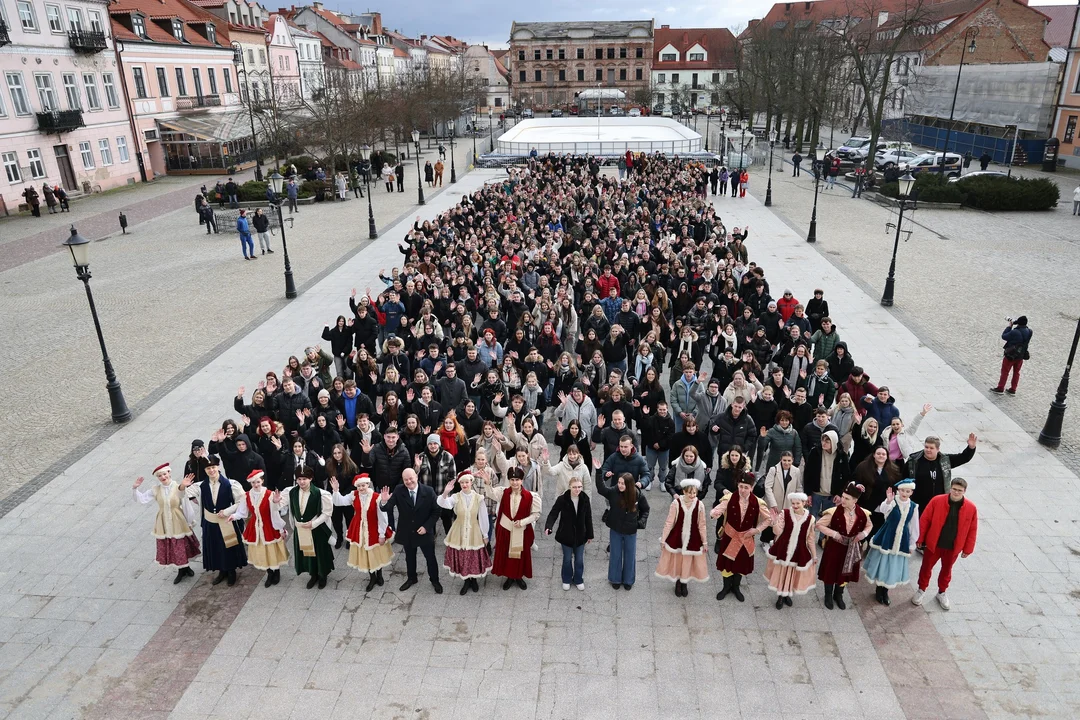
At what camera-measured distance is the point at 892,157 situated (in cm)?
4006

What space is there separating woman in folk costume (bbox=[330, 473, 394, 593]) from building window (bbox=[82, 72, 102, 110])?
39259 mm

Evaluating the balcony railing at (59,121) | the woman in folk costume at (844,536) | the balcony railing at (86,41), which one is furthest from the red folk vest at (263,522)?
the balcony railing at (86,41)

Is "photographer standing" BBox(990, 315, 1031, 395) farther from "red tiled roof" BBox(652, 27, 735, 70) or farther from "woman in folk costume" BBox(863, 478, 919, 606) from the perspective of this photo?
"red tiled roof" BBox(652, 27, 735, 70)

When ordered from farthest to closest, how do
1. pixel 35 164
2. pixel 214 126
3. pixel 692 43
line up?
pixel 692 43, pixel 214 126, pixel 35 164

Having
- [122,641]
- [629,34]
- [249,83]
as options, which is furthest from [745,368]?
[629,34]

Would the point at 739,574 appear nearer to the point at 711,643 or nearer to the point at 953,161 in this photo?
the point at 711,643

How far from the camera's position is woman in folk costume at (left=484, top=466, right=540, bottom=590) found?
746 cm

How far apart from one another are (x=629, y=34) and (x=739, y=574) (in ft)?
332

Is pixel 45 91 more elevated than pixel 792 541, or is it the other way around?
pixel 45 91

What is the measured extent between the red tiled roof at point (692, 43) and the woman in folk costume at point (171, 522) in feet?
324

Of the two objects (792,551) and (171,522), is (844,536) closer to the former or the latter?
(792,551)

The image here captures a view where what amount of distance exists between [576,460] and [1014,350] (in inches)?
347

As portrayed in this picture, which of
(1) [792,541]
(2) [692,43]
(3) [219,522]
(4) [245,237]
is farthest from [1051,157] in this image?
(2) [692,43]

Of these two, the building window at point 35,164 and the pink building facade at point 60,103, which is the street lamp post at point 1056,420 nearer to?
the pink building facade at point 60,103
